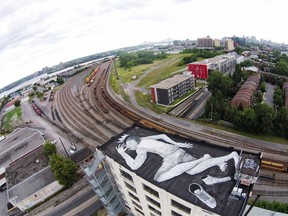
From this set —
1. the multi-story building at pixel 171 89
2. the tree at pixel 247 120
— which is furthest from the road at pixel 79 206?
the multi-story building at pixel 171 89

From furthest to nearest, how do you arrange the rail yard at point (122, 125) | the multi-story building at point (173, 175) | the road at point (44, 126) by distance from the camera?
the road at point (44, 126), the rail yard at point (122, 125), the multi-story building at point (173, 175)

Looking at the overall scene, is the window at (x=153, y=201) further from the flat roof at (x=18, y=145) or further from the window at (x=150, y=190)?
the flat roof at (x=18, y=145)

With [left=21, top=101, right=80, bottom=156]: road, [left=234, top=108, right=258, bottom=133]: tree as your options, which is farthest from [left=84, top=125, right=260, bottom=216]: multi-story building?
[left=21, top=101, right=80, bottom=156]: road

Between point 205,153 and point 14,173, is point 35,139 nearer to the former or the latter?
point 14,173

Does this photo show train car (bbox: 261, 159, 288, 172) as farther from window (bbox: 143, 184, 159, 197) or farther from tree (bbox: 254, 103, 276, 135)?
window (bbox: 143, 184, 159, 197)

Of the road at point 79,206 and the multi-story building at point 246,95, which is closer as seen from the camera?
the road at point 79,206

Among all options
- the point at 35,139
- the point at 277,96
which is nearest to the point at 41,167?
the point at 35,139

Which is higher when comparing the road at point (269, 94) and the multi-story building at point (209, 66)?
the multi-story building at point (209, 66)

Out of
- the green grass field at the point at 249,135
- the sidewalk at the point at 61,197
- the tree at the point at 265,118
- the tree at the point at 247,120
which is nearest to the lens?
the sidewalk at the point at 61,197
